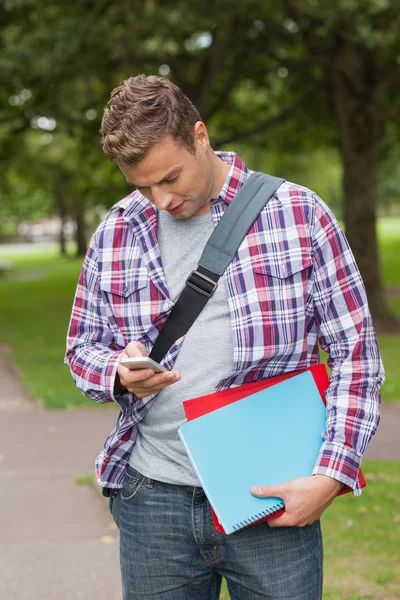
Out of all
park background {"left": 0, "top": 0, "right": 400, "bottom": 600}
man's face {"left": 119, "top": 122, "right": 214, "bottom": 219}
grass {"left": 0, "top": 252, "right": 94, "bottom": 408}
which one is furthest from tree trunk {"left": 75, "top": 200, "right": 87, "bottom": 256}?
man's face {"left": 119, "top": 122, "right": 214, "bottom": 219}

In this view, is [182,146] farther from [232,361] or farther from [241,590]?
[241,590]

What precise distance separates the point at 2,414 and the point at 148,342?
637cm

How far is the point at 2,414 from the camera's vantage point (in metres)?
8.22

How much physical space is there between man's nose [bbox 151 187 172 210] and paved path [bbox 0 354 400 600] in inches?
103

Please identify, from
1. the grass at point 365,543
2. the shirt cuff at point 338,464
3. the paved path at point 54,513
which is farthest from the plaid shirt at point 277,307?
the paved path at point 54,513

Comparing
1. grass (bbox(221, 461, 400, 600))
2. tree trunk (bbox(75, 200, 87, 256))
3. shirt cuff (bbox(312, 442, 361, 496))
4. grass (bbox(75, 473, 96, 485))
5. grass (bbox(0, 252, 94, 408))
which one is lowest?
tree trunk (bbox(75, 200, 87, 256))

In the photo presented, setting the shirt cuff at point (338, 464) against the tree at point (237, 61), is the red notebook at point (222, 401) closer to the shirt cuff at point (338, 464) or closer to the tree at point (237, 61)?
the shirt cuff at point (338, 464)

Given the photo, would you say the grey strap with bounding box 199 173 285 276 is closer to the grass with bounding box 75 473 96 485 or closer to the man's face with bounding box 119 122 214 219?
the man's face with bounding box 119 122 214 219

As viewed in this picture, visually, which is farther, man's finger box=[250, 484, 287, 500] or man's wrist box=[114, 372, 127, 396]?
man's wrist box=[114, 372, 127, 396]

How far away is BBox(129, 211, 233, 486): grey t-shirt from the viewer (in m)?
2.10

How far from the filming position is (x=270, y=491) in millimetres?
1950

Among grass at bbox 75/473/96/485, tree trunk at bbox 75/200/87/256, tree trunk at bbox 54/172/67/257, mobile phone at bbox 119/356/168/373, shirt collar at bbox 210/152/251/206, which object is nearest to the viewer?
mobile phone at bbox 119/356/168/373

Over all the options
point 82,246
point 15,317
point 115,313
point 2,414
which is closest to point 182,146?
point 115,313

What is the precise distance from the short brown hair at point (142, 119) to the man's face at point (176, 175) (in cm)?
2
